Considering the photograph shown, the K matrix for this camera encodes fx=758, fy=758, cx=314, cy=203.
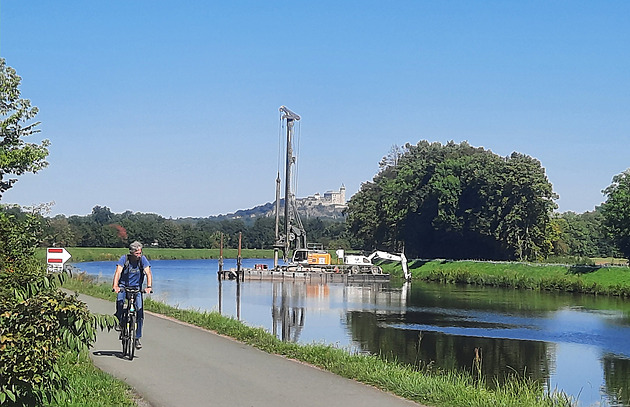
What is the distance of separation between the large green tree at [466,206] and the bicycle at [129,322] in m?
58.0

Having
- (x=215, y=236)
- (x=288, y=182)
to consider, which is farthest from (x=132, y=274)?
(x=215, y=236)

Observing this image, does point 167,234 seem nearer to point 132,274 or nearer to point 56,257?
point 56,257

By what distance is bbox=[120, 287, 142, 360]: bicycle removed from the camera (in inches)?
467

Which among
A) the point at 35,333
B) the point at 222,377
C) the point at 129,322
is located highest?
the point at 35,333

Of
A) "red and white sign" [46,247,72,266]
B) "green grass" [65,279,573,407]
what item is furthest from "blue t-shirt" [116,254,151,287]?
"red and white sign" [46,247,72,266]

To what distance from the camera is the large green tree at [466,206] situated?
67812mm

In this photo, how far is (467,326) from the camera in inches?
1144

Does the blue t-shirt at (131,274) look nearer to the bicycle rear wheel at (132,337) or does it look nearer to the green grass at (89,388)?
the bicycle rear wheel at (132,337)

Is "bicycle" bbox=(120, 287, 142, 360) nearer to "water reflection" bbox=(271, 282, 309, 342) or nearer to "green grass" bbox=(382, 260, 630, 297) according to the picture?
"water reflection" bbox=(271, 282, 309, 342)

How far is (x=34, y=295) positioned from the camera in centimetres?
674

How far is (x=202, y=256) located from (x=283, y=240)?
55.0 m

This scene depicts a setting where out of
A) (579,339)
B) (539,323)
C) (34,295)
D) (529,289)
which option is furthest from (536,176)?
(34,295)

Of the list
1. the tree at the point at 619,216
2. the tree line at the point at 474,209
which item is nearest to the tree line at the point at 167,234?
the tree line at the point at 474,209

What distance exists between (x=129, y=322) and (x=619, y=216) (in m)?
49.8
